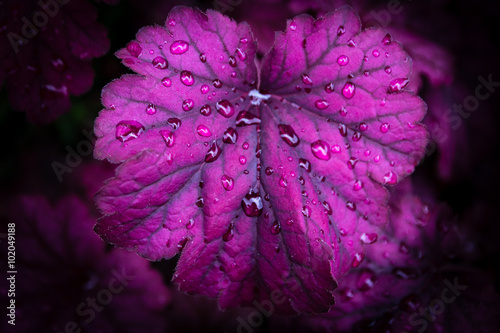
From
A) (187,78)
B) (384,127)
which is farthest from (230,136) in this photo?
(384,127)

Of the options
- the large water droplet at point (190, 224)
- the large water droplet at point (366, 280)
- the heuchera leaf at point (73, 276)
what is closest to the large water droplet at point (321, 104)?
the large water droplet at point (190, 224)

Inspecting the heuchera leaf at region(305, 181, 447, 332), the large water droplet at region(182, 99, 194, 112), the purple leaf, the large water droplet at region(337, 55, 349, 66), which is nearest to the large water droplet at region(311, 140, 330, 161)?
the purple leaf

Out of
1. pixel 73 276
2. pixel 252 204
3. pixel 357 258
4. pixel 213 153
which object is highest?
pixel 213 153

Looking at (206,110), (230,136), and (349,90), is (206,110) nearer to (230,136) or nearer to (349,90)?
(230,136)

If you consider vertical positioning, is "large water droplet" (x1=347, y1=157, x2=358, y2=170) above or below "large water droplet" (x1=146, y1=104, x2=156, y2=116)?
below

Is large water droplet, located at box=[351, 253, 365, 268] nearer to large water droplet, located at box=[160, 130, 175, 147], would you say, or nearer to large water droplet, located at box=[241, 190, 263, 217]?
large water droplet, located at box=[241, 190, 263, 217]

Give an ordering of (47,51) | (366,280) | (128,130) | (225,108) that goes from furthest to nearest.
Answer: (366,280) → (47,51) → (225,108) → (128,130)
